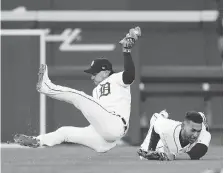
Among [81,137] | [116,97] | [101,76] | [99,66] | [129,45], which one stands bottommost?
[81,137]

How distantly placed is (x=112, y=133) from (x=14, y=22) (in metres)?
5.95

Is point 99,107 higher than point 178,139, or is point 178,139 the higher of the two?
point 99,107

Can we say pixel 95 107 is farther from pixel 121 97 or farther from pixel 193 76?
pixel 193 76

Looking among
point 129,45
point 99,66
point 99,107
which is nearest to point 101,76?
point 99,66

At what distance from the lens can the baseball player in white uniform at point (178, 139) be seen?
701 centimetres

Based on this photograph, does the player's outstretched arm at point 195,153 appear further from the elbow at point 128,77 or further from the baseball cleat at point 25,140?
the baseball cleat at point 25,140

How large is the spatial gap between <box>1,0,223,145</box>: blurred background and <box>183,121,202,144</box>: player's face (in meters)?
5.37

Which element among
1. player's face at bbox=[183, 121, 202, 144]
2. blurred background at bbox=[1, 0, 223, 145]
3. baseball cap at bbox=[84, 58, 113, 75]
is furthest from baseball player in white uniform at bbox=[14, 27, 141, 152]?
blurred background at bbox=[1, 0, 223, 145]

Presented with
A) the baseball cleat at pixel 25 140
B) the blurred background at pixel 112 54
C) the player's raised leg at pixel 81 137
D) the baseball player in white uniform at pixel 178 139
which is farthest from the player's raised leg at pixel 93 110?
the blurred background at pixel 112 54

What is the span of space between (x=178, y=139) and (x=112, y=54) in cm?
560

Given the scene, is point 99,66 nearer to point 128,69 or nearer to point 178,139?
point 128,69

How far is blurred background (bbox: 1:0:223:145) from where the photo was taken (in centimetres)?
1242

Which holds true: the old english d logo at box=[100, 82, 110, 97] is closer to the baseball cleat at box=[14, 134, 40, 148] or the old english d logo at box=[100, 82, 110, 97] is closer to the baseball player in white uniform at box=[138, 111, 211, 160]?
the baseball player in white uniform at box=[138, 111, 211, 160]

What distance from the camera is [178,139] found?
7254mm
